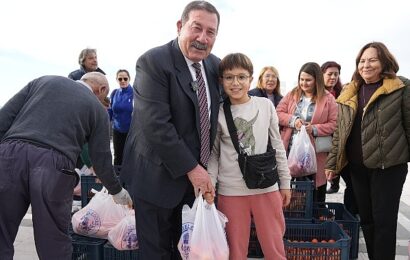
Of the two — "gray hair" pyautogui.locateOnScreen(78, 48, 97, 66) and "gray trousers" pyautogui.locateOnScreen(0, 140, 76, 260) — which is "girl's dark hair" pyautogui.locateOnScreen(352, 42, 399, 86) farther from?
"gray hair" pyautogui.locateOnScreen(78, 48, 97, 66)

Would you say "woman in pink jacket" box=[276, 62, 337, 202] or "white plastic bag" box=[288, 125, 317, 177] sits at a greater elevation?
"woman in pink jacket" box=[276, 62, 337, 202]

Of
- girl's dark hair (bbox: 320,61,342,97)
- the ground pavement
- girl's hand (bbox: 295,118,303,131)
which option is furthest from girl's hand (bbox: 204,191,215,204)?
girl's dark hair (bbox: 320,61,342,97)

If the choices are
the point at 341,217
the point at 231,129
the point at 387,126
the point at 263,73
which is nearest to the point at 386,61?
the point at 387,126

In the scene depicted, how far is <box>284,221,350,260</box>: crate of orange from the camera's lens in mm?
2459

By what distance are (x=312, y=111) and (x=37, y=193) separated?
246cm

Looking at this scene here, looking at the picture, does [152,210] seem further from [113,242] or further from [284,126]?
[284,126]

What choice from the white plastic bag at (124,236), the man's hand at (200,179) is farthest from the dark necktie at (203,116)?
the white plastic bag at (124,236)

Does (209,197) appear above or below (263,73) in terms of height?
below

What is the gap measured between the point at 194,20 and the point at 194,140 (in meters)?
0.63

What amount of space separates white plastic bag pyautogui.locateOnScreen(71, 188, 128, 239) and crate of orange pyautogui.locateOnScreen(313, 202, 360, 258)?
5.47ft

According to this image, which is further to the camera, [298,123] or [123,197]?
[298,123]

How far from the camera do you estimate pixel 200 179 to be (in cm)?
192

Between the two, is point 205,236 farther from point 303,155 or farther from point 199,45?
point 303,155

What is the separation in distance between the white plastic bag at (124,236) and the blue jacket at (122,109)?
2.93 metres
